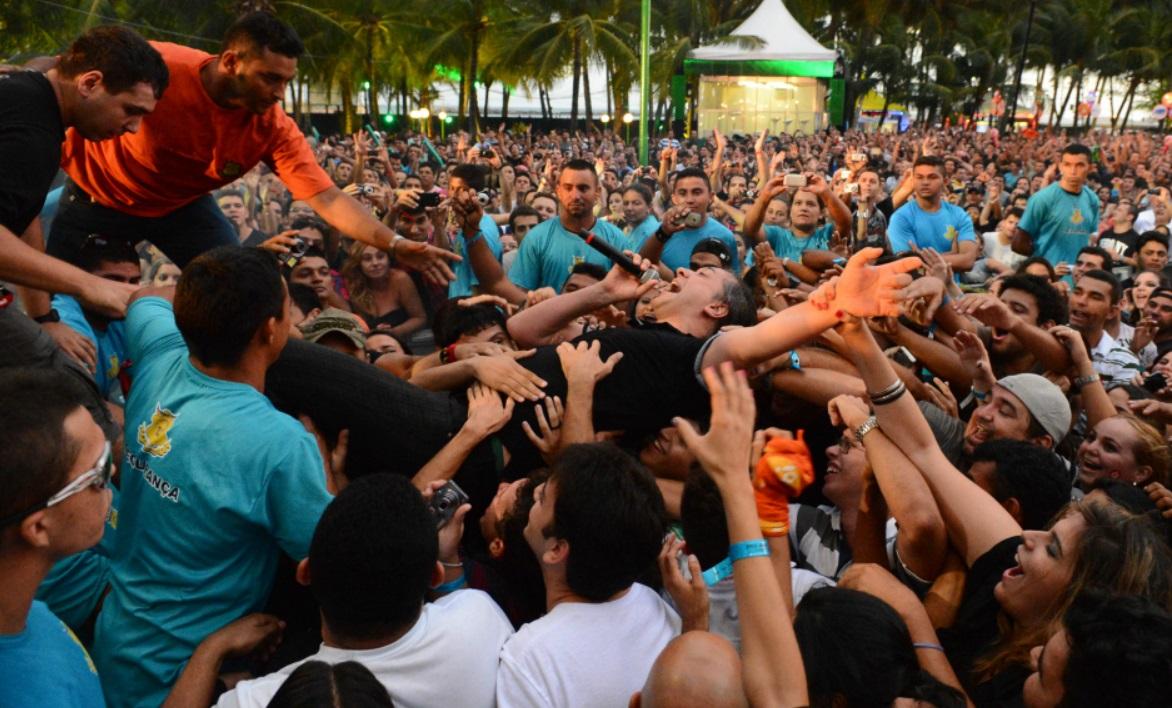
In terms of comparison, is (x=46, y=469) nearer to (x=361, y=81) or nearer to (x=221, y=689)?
(x=221, y=689)

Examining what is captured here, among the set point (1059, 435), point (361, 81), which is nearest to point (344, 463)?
point (1059, 435)

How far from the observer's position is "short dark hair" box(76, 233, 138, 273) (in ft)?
13.7

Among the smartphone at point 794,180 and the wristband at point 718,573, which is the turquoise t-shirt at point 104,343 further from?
the smartphone at point 794,180

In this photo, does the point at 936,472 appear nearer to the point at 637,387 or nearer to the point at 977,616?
the point at 977,616

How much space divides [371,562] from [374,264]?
171 inches

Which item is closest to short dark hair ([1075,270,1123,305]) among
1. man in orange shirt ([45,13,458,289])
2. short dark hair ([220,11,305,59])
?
man in orange shirt ([45,13,458,289])

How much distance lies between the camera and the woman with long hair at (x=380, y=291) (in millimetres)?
6258

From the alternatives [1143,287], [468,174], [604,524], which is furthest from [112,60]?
[1143,287]

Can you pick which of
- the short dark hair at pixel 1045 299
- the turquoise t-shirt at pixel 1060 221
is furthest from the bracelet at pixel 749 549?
the turquoise t-shirt at pixel 1060 221

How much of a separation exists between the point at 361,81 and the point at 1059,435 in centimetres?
4074

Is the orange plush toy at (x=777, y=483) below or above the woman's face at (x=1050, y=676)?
above

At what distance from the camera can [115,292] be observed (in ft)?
9.73

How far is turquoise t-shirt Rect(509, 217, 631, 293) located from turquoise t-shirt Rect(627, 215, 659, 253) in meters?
1.03

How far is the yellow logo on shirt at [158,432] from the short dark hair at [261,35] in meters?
1.92
